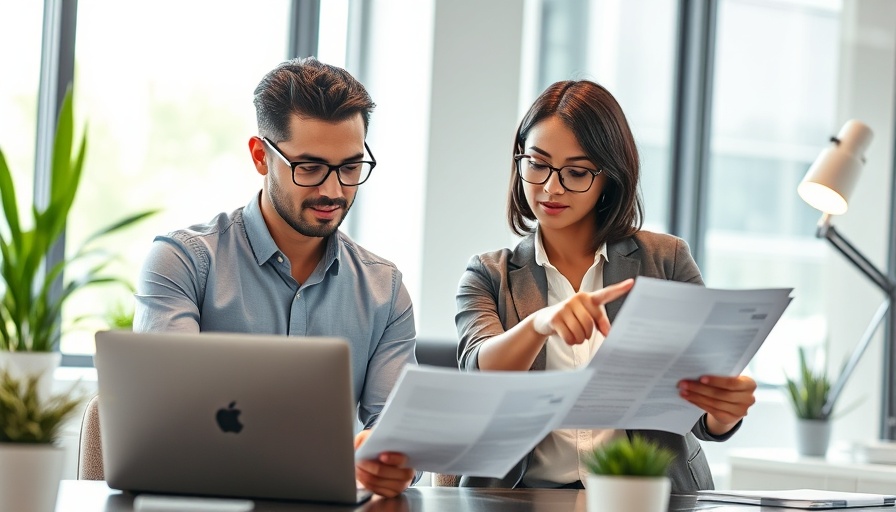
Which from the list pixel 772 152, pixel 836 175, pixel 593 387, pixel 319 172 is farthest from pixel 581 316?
pixel 772 152

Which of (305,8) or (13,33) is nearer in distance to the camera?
(13,33)

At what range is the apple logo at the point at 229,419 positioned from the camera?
4.35 feet

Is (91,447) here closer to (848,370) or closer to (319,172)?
(319,172)

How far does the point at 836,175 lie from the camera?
3139 millimetres

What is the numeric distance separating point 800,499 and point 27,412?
1.15 metres

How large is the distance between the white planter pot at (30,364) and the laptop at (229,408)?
134 mm

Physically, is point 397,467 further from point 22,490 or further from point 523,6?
point 523,6

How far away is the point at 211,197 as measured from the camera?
3842 millimetres

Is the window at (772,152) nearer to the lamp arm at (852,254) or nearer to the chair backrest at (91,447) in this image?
the lamp arm at (852,254)

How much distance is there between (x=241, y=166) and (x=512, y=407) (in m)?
2.74

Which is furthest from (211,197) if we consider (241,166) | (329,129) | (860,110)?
(860,110)

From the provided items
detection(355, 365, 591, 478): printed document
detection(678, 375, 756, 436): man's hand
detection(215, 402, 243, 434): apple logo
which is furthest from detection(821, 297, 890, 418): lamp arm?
detection(215, 402, 243, 434): apple logo

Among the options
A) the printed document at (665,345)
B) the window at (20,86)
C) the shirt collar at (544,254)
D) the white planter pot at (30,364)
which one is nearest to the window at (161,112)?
the window at (20,86)

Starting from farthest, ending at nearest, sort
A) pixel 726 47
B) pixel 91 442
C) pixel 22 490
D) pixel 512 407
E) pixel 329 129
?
pixel 726 47 < pixel 329 129 < pixel 91 442 < pixel 512 407 < pixel 22 490
